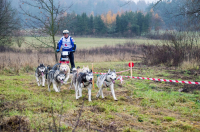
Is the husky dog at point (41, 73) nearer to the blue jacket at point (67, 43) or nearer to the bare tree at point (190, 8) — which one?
the blue jacket at point (67, 43)

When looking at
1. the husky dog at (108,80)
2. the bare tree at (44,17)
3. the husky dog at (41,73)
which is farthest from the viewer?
the bare tree at (44,17)

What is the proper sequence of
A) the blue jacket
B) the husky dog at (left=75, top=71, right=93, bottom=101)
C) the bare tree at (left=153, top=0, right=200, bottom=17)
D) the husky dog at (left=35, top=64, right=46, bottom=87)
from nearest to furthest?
the husky dog at (left=75, top=71, right=93, bottom=101)
the husky dog at (left=35, top=64, right=46, bottom=87)
the blue jacket
the bare tree at (left=153, top=0, right=200, bottom=17)

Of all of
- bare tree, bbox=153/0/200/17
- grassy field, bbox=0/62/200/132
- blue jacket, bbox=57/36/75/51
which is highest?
bare tree, bbox=153/0/200/17

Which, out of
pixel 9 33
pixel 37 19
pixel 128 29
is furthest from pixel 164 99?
pixel 128 29

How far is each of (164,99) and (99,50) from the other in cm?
1882

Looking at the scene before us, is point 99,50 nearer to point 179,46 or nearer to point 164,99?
point 179,46

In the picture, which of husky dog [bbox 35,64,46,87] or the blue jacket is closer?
husky dog [bbox 35,64,46,87]

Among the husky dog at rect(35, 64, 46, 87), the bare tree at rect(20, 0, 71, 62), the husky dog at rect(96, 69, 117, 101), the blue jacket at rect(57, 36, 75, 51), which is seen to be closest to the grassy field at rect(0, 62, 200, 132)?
the husky dog at rect(96, 69, 117, 101)

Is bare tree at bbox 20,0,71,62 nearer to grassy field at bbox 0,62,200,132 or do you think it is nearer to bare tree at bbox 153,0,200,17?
bare tree at bbox 153,0,200,17

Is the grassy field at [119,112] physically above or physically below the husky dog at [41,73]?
below

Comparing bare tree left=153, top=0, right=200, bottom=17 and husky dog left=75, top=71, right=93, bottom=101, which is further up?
bare tree left=153, top=0, right=200, bottom=17

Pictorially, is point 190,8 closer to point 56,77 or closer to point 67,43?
point 67,43

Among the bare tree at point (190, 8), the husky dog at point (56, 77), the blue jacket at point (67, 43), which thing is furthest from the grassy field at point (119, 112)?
the bare tree at point (190, 8)

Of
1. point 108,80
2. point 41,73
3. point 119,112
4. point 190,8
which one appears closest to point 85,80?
point 108,80
